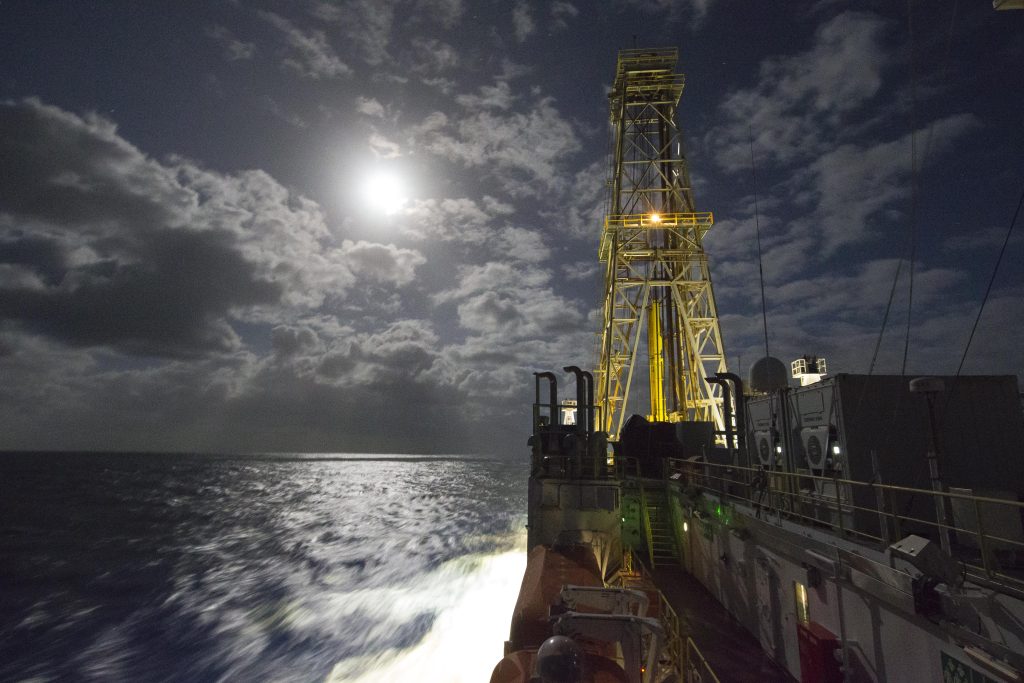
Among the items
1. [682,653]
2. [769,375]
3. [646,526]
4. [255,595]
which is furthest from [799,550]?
[255,595]

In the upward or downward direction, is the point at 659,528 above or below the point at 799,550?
below

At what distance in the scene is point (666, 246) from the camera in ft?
117

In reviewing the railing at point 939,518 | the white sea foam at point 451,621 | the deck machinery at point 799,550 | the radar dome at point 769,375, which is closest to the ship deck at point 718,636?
the deck machinery at point 799,550

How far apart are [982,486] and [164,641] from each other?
3044 centimetres

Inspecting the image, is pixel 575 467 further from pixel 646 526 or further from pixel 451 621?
pixel 451 621

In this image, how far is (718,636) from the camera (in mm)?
12227

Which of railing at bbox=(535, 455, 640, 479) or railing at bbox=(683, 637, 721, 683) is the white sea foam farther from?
railing at bbox=(683, 637, 721, 683)

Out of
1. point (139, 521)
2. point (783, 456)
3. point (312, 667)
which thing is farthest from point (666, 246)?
point (139, 521)

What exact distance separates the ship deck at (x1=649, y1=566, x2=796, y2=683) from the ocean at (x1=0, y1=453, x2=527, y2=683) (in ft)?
27.3

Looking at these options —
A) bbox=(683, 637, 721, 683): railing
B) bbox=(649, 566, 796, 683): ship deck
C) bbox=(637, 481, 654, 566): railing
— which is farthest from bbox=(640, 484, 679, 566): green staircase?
bbox=(683, 637, 721, 683): railing

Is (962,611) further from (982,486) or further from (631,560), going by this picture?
(631,560)

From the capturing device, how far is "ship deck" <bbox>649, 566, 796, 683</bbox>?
10.4 metres

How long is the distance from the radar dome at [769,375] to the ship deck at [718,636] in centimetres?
1036

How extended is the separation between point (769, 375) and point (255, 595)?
31347 millimetres
